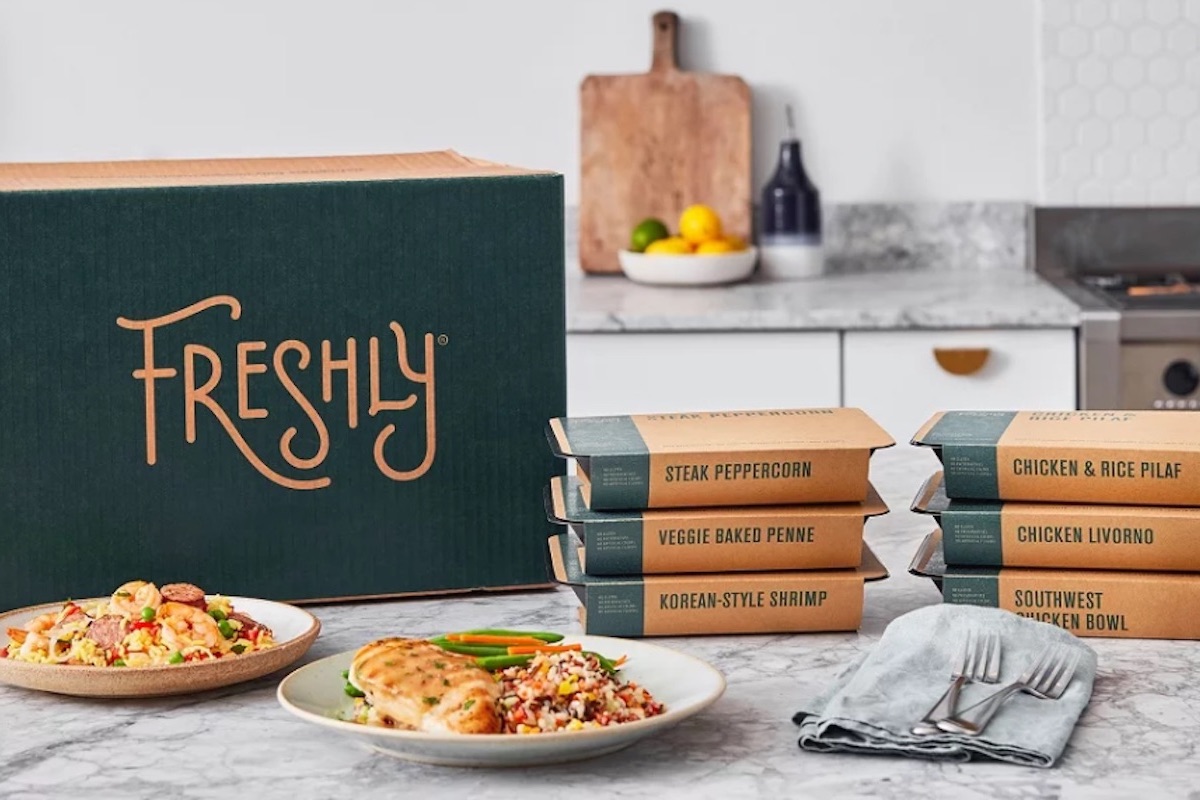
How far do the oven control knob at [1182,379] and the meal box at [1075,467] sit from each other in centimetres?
181

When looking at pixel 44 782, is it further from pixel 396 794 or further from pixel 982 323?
pixel 982 323

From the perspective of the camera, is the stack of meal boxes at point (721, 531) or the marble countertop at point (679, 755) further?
the stack of meal boxes at point (721, 531)

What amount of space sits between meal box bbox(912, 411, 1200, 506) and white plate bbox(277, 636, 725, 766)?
27 centimetres

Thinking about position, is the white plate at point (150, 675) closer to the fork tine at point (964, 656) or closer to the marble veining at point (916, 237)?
the fork tine at point (964, 656)

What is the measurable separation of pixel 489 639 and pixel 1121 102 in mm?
2843

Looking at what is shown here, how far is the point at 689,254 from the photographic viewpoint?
3377 mm

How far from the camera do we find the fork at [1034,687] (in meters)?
0.96

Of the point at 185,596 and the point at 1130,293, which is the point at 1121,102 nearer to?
the point at 1130,293

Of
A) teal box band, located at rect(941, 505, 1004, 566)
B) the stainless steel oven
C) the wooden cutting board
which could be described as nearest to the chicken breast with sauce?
teal box band, located at rect(941, 505, 1004, 566)


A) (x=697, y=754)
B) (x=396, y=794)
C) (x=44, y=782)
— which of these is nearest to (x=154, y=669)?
(x=44, y=782)

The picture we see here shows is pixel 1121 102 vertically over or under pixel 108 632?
over

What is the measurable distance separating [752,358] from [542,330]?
1.71 metres

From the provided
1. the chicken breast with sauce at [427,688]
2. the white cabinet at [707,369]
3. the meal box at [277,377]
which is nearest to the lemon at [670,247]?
the white cabinet at [707,369]

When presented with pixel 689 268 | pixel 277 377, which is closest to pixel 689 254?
pixel 689 268
